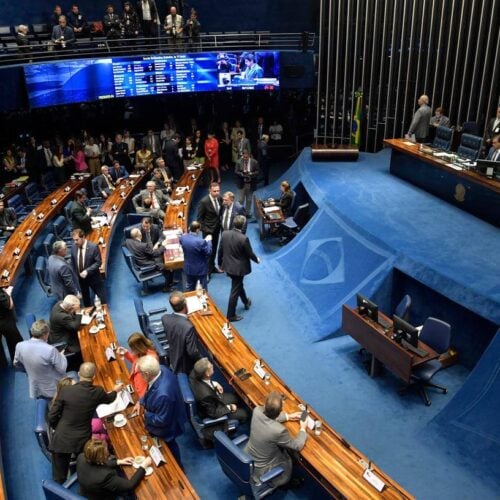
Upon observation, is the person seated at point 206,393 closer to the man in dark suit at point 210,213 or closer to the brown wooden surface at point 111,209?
the brown wooden surface at point 111,209

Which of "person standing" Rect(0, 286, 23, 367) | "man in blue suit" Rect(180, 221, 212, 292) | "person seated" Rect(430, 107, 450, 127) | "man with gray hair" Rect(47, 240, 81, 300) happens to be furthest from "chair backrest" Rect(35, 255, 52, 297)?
"person seated" Rect(430, 107, 450, 127)

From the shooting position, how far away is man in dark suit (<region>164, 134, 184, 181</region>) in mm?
14615

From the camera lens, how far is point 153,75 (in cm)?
1555

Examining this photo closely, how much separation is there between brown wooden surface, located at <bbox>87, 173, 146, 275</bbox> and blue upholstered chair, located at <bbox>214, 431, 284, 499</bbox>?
4.73 m

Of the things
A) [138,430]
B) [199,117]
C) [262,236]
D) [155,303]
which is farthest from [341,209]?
[199,117]

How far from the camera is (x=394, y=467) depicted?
6141 mm

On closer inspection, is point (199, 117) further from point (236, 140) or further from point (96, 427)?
point (96, 427)

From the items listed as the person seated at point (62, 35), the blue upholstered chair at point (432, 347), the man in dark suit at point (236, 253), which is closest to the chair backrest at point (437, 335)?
the blue upholstered chair at point (432, 347)

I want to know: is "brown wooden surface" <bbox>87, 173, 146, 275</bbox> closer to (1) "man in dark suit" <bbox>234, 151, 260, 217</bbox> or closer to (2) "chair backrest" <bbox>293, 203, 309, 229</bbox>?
(1) "man in dark suit" <bbox>234, 151, 260, 217</bbox>

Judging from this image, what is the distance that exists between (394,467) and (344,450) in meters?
1.21

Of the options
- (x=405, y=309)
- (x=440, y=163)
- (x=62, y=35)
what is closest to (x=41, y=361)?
(x=405, y=309)

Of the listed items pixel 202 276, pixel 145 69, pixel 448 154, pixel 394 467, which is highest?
pixel 145 69

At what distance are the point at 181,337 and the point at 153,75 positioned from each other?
36.3ft

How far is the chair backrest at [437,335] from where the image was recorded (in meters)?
7.13
